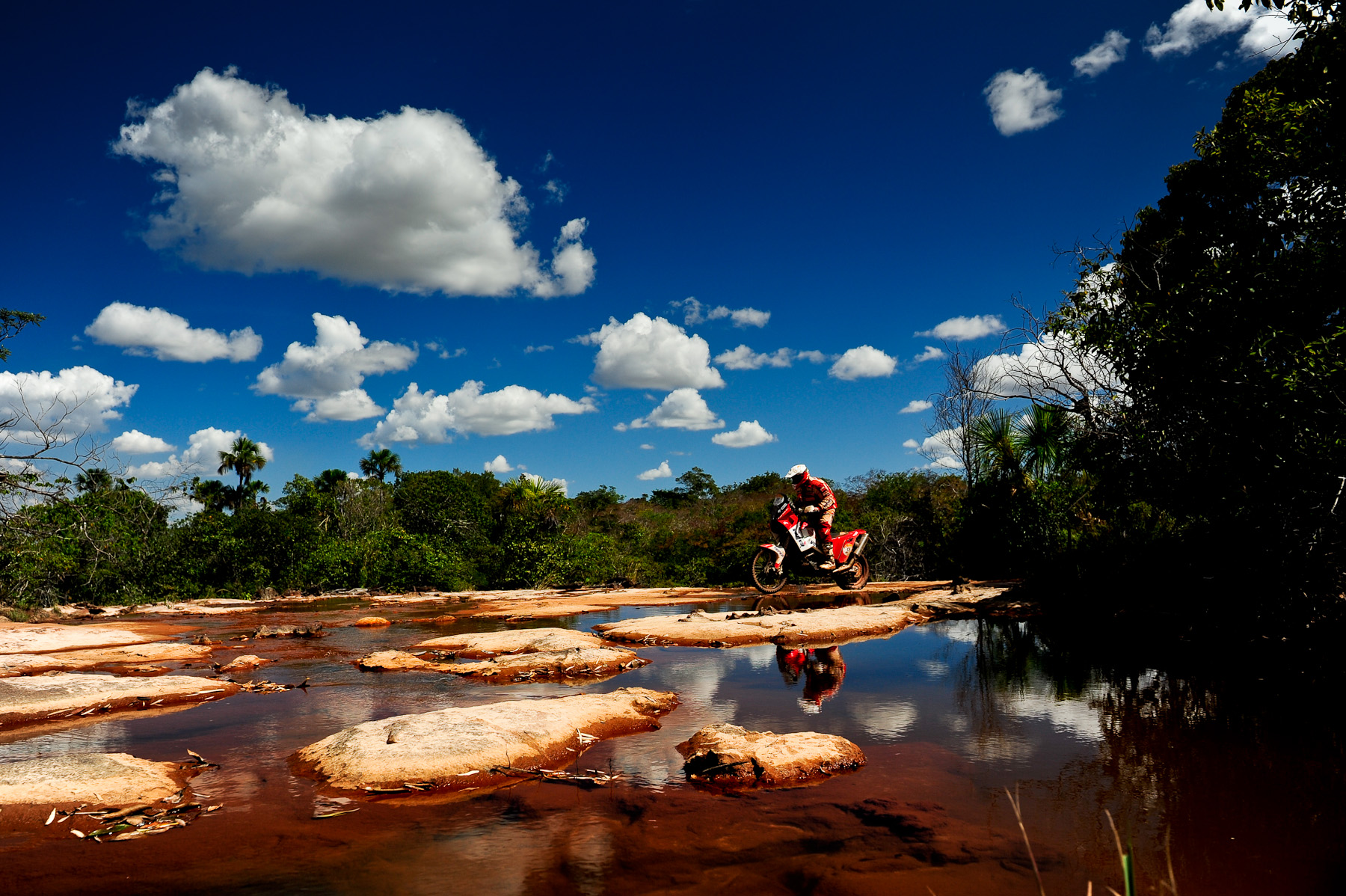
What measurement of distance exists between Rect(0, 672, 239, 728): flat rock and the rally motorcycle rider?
9.31m

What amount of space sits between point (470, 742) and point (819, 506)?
9.77m

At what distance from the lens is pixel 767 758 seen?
4.22m

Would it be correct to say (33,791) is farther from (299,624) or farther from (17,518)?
(17,518)

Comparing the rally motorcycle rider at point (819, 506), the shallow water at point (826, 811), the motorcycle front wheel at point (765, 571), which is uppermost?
the rally motorcycle rider at point (819, 506)

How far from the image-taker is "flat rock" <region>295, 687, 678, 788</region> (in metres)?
4.10

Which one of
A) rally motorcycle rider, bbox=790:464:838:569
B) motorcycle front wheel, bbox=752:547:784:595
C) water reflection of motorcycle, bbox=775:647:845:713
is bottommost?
water reflection of motorcycle, bbox=775:647:845:713

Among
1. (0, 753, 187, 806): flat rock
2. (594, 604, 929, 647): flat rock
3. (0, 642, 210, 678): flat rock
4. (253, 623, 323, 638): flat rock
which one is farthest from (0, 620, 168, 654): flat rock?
(594, 604, 929, 647): flat rock

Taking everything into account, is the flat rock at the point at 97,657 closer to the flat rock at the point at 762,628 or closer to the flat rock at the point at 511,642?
the flat rock at the point at 511,642

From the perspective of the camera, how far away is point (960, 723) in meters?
5.24

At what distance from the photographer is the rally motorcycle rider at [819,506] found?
13273mm

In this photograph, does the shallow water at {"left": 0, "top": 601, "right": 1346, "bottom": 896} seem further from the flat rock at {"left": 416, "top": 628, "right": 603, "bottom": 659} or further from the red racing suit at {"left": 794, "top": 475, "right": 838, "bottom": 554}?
the red racing suit at {"left": 794, "top": 475, "right": 838, "bottom": 554}

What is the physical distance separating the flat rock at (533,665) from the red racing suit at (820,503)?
5.95m

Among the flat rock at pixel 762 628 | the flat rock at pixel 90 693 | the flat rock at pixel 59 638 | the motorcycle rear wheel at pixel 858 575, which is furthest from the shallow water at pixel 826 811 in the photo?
the motorcycle rear wheel at pixel 858 575

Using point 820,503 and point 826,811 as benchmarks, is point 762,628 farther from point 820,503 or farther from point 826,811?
point 826,811
